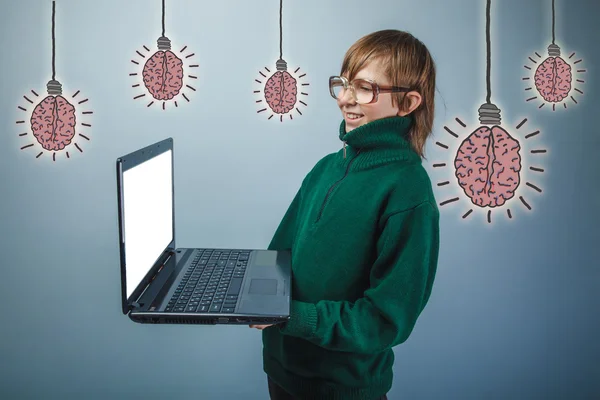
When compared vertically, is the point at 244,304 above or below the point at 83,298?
above

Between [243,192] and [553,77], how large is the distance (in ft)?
3.53

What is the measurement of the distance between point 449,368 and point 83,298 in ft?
4.11

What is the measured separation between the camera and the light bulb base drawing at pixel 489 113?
1772 mm

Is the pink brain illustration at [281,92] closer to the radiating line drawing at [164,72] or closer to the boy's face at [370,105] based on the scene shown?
the radiating line drawing at [164,72]

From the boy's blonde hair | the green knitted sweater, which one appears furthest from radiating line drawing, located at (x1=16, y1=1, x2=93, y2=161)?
the boy's blonde hair

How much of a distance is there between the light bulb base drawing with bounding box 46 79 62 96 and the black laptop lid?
538 millimetres

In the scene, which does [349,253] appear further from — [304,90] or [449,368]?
[449,368]

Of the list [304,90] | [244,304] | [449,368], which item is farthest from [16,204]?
[449,368]

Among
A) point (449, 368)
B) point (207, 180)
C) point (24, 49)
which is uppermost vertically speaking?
point (24, 49)

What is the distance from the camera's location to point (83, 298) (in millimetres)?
1779

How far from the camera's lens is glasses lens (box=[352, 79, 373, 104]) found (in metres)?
1.05

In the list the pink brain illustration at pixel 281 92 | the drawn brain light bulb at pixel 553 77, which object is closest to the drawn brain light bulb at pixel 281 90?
the pink brain illustration at pixel 281 92

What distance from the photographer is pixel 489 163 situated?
1.80 meters

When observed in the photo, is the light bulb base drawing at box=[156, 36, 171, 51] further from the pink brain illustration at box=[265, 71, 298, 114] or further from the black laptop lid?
the black laptop lid
